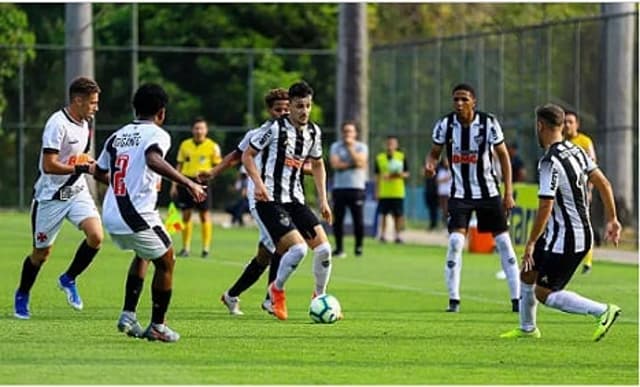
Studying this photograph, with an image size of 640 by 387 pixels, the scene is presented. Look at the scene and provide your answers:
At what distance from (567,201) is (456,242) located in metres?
3.28

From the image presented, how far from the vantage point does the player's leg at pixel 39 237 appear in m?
15.3

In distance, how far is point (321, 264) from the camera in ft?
52.0

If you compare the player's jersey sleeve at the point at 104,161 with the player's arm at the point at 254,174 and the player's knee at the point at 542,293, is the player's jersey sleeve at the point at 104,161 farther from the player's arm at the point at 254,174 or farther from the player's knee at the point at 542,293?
the player's knee at the point at 542,293

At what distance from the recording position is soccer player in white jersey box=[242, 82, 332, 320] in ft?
50.8

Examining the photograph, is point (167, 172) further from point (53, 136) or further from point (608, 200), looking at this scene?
point (608, 200)

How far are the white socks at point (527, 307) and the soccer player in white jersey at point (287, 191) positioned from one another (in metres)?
2.13

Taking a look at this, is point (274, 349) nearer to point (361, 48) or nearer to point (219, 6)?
point (361, 48)

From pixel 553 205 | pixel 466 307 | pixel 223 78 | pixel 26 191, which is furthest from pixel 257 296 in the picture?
pixel 223 78

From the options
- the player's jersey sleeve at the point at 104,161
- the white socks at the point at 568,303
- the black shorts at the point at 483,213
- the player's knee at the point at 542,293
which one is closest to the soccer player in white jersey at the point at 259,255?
the black shorts at the point at 483,213

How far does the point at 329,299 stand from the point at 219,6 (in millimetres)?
38173

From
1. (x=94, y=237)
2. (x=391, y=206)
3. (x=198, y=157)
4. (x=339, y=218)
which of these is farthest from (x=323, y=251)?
(x=391, y=206)

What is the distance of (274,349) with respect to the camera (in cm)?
1304

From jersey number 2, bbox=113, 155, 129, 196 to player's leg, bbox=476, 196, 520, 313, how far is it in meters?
4.94


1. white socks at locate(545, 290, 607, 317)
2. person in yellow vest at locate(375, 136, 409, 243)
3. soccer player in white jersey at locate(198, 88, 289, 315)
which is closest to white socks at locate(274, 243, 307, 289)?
soccer player in white jersey at locate(198, 88, 289, 315)
